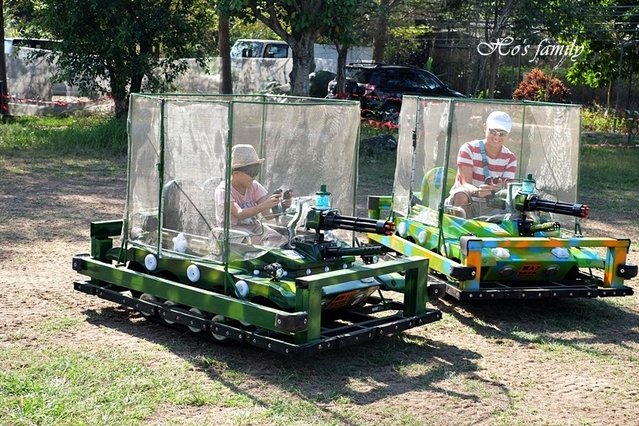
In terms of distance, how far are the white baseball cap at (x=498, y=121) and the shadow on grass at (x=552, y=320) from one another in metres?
1.46

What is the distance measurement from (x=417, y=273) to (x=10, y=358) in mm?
2774

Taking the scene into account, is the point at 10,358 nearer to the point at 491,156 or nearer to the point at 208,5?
the point at 491,156

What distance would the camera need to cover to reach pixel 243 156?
671 cm

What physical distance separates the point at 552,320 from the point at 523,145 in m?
1.59

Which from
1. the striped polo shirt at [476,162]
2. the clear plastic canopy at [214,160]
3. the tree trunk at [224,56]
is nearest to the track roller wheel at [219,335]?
the clear plastic canopy at [214,160]

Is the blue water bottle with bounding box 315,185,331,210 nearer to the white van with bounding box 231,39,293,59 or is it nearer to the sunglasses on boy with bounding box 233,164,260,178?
the sunglasses on boy with bounding box 233,164,260,178

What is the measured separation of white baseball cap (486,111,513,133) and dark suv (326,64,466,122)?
622 inches

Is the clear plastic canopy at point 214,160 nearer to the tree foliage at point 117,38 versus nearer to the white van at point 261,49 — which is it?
the tree foliage at point 117,38

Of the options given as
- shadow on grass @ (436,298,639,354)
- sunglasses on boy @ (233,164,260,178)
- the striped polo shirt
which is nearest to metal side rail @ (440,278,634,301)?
shadow on grass @ (436,298,639,354)

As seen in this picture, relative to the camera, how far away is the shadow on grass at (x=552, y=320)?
7469 millimetres

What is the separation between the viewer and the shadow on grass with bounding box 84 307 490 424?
19.7 ft

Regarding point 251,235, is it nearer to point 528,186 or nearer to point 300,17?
point 528,186

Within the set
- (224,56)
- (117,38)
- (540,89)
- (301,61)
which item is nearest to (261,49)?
(540,89)

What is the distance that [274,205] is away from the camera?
6.83 meters
